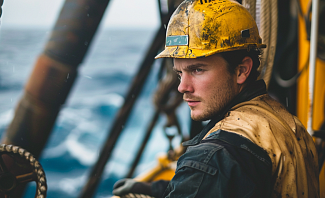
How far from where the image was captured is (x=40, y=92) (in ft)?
4.28

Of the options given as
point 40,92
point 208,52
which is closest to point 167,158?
point 40,92

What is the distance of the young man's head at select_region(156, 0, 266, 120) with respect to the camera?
1050 mm

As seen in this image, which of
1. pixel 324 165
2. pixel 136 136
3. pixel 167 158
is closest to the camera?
pixel 324 165

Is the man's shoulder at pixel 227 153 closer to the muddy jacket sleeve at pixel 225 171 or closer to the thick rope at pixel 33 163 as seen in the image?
the muddy jacket sleeve at pixel 225 171

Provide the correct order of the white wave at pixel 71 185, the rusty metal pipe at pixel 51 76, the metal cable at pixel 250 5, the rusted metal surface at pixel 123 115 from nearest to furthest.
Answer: the rusty metal pipe at pixel 51 76 → the metal cable at pixel 250 5 → the rusted metal surface at pixel 123 115 → the white wave at pixel 71 185

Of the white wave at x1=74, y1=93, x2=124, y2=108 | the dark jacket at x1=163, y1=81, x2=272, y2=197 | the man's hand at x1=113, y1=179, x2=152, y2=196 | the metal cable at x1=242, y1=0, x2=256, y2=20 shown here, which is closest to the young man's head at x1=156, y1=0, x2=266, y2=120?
the dark jacket at x1=163, y1=81, x2=272, y2=197

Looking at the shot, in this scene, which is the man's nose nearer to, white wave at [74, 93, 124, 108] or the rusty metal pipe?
the rusty metal pipe

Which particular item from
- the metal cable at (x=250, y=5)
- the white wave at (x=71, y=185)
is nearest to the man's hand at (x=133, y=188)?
the metal cable at (x=250, y=5)

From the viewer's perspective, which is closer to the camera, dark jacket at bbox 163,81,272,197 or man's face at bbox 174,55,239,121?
dark jacket at bbox 163,81,272,197

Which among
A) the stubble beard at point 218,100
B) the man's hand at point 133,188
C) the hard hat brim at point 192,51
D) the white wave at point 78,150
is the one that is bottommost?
the white wave at point 78,150

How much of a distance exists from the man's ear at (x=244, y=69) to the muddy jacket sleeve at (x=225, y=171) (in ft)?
1.03

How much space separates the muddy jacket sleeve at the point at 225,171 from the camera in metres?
0.78

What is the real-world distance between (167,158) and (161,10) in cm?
181

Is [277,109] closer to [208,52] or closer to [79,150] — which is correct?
[208,52]
